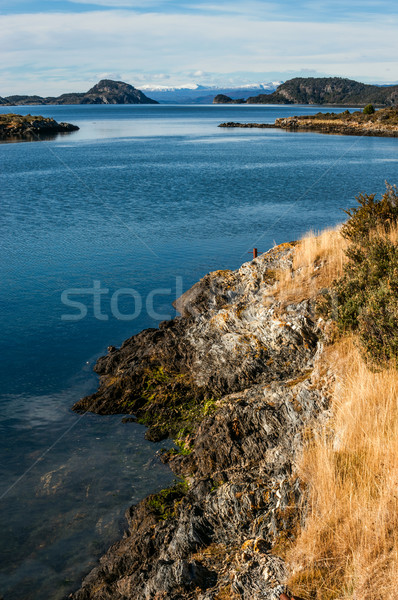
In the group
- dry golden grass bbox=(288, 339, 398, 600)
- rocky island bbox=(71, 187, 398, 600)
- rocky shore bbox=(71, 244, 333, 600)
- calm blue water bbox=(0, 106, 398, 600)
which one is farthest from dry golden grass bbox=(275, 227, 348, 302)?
calm blue water bbox=(0, 106, 398, 600)

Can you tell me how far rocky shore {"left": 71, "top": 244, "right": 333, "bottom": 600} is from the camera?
6.57 metres

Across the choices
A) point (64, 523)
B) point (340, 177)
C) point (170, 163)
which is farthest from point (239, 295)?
point (170, 163)

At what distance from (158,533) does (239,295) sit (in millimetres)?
9079

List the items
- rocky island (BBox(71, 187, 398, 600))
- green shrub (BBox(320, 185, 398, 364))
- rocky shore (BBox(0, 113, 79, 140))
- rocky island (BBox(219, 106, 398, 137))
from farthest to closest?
rocky shore (BBox(0, 113, 79, 140)), rocky island (BBox(219, 106, 398, 137)), green shrub (BBox(320, 185, 398, 364)), rocky island (BBox(71, 187, 398, 600))

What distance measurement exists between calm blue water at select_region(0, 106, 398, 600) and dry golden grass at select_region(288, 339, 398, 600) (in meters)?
4.37

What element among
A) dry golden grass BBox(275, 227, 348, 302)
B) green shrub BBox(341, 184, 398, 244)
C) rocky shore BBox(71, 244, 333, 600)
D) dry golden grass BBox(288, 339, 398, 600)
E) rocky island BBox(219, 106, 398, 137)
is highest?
rocky island BBox(219, 106, 398, 137)

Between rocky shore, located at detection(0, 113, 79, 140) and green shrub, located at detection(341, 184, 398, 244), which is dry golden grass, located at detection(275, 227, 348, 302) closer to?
green shrub, located at detection(341, 184, 398, 244)

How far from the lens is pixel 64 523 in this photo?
932 centimetres

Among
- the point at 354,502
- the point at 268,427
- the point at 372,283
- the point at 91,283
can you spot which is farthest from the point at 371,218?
the point at 91,283

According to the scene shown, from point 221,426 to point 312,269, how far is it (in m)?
5.86

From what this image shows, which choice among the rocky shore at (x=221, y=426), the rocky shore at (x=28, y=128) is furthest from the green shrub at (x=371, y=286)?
the rocky shore at (x=28, y=128)

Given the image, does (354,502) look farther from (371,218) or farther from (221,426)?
(371,218)

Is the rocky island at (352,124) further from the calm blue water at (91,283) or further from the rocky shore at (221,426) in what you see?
the rocky shore at (221,426)

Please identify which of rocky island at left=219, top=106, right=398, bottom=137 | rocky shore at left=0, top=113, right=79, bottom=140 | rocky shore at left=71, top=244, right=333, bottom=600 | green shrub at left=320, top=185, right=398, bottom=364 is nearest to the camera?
rocky shore at left=71, top=244, right=333, bottom=600
